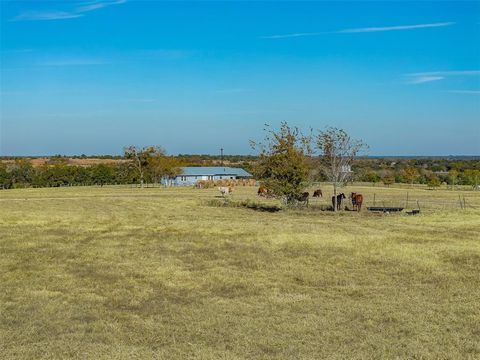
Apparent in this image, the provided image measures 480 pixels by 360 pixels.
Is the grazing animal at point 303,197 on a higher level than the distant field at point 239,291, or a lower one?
higher

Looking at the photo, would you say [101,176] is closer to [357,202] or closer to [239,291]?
[357,202]

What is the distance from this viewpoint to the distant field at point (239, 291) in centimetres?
1038

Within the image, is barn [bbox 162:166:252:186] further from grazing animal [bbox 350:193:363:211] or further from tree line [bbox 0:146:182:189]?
grazing animal [bbox 350:193:363:211]

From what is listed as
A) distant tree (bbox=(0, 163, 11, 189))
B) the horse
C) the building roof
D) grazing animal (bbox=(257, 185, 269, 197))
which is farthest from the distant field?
the building roof

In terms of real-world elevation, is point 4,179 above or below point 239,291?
above

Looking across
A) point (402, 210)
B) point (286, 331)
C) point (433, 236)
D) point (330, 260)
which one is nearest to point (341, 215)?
point (402, 210)

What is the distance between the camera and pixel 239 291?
590 inches

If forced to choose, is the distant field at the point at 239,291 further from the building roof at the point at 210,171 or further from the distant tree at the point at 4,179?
the building roof at the point at 210,171

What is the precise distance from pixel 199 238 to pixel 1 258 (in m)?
8.47

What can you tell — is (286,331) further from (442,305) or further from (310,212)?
(310,212)

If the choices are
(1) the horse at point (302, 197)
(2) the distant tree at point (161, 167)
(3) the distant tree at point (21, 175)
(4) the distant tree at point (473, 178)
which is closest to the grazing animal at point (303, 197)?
(1) the horse at point (302, 197)

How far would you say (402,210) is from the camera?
39500 millimetres

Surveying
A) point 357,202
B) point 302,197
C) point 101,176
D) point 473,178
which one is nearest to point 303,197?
point 302,197

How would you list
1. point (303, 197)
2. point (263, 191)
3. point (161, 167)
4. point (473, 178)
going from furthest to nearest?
point (161, 167) < point (473, 178) < point (263, 191) < point (303, 197)
